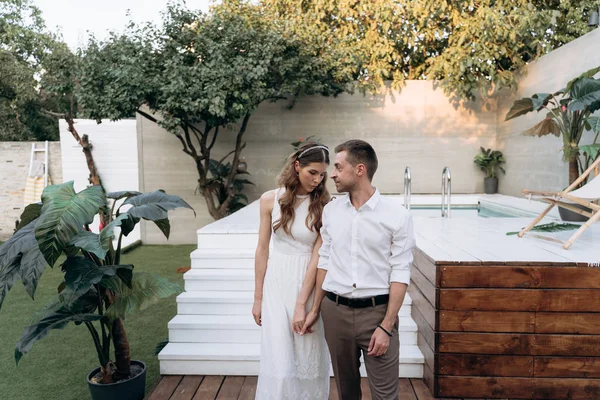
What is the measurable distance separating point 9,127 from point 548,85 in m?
16.6

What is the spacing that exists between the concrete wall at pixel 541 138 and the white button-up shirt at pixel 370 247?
15.1ft

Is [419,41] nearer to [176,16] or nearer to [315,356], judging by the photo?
[176,16]

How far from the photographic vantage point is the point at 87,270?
2.34m

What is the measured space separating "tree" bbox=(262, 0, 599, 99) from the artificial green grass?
5.54 m

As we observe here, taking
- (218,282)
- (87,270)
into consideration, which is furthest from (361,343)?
(218,282)

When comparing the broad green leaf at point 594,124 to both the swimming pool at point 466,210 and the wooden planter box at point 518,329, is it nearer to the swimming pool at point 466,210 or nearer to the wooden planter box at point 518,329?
the swimming pool at point 466,210

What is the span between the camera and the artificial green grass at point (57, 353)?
3033 millimetres

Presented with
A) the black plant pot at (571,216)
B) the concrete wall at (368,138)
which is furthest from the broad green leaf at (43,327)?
the concrete wall at (368,138)

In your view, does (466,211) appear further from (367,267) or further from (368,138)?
(367,267)

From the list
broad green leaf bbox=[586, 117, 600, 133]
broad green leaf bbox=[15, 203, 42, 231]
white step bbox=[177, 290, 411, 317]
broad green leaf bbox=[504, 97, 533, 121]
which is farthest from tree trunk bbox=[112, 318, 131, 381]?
broad green leaf bbox=[504, 97, 533, 121]

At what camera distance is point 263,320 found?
209 centimetres

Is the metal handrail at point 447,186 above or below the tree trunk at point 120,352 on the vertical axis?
above

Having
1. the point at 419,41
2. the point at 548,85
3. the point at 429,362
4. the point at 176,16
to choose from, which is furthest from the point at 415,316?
the point at 419,41

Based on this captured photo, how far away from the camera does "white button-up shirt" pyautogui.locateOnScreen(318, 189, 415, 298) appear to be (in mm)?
1729
